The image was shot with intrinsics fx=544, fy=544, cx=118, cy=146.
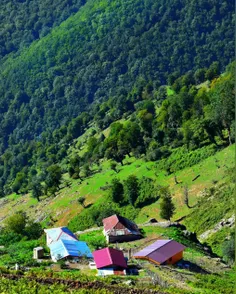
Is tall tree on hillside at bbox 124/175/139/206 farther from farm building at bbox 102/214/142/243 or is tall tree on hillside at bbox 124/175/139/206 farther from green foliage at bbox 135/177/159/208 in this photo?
farm building at bbox 102/214/142/243

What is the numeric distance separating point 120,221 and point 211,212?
19.3 m

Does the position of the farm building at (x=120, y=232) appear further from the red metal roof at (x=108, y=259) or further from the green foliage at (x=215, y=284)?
the green foliage at (x=215, y=284)

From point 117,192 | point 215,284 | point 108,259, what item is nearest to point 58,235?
point 108,259

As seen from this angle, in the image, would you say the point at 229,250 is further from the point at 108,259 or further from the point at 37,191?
the point at 37,191

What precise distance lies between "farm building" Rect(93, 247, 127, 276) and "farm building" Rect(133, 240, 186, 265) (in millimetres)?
3981

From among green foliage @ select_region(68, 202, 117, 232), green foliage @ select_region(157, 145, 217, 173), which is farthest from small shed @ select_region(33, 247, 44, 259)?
Result: green foliage @ select_region(157, 145, 217, 173)

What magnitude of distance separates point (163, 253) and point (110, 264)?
7530 mm

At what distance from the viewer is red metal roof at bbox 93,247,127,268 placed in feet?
145

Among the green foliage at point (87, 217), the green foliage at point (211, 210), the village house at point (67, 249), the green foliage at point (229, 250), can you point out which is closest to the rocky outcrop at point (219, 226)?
the green foliage at point (211, 210)

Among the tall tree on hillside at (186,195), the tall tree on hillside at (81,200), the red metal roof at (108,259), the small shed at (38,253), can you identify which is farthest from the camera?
the tall tree on hillside at (81,200)

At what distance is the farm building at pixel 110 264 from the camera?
1740 inches

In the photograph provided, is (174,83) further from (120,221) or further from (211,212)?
(120,221)

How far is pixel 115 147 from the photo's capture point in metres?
131

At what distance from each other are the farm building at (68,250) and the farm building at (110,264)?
3886mm
